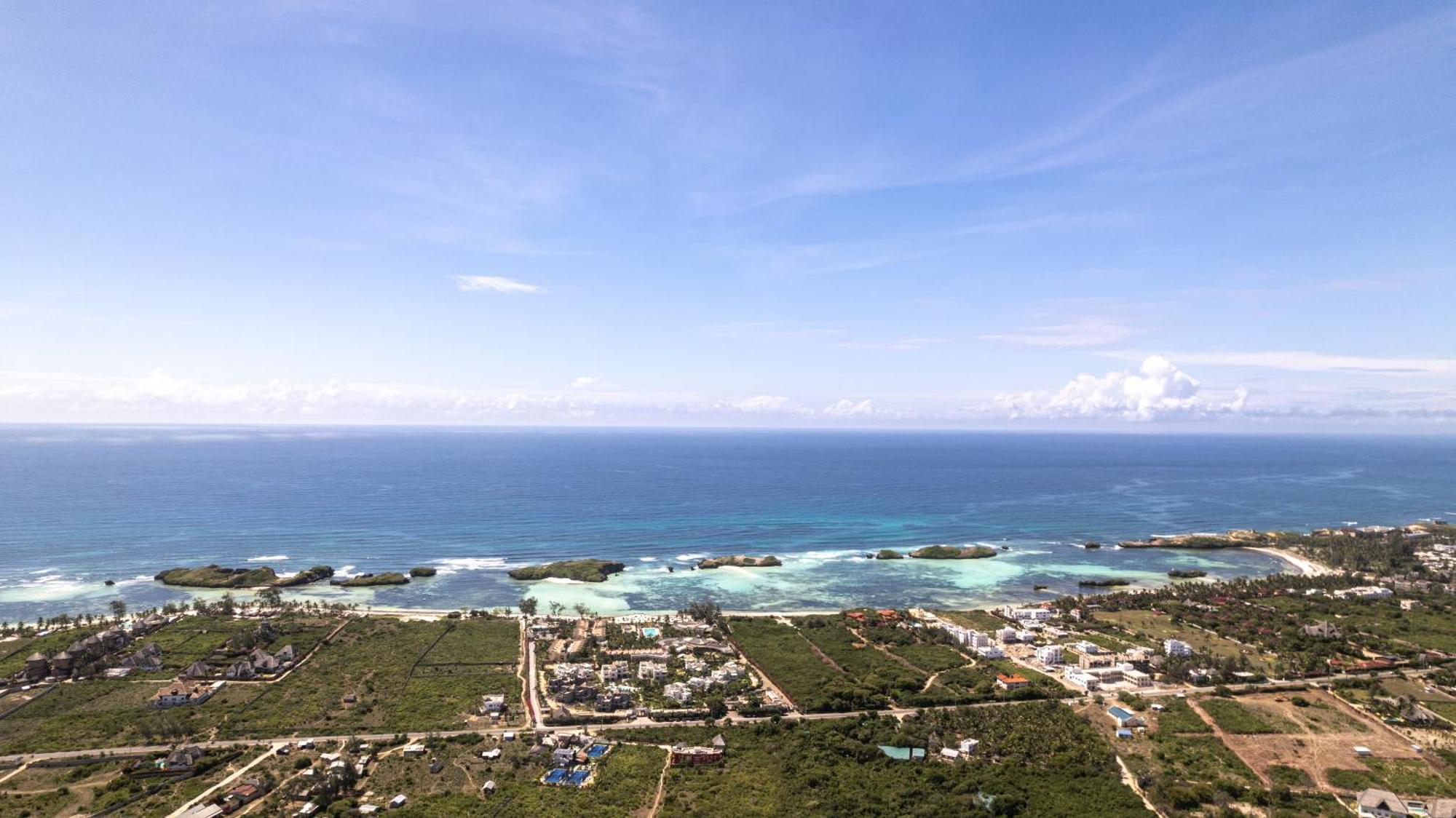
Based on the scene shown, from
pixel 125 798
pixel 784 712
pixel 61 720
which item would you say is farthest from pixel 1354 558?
pixel 61 720

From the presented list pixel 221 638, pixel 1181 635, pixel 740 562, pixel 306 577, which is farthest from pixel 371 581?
pixel 1181 635

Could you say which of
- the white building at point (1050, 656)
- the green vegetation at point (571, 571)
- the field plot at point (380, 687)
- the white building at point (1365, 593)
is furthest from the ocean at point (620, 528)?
the white building at point (1050, 656)

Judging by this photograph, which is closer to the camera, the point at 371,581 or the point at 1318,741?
the point at 1318,741

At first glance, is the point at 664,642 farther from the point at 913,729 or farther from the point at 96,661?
the point at 96,661

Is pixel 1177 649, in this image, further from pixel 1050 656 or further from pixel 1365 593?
pixel 1365 593

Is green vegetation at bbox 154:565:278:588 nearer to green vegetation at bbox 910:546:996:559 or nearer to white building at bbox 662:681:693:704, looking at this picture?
white building at bbox 662:681:693:704

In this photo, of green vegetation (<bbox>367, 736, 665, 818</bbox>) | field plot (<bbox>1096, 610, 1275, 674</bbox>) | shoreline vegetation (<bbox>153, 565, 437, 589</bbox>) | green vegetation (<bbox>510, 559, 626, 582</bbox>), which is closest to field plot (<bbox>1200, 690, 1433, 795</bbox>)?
field plot (<bbox>1096, 610, 1275, 674</bbox>)
